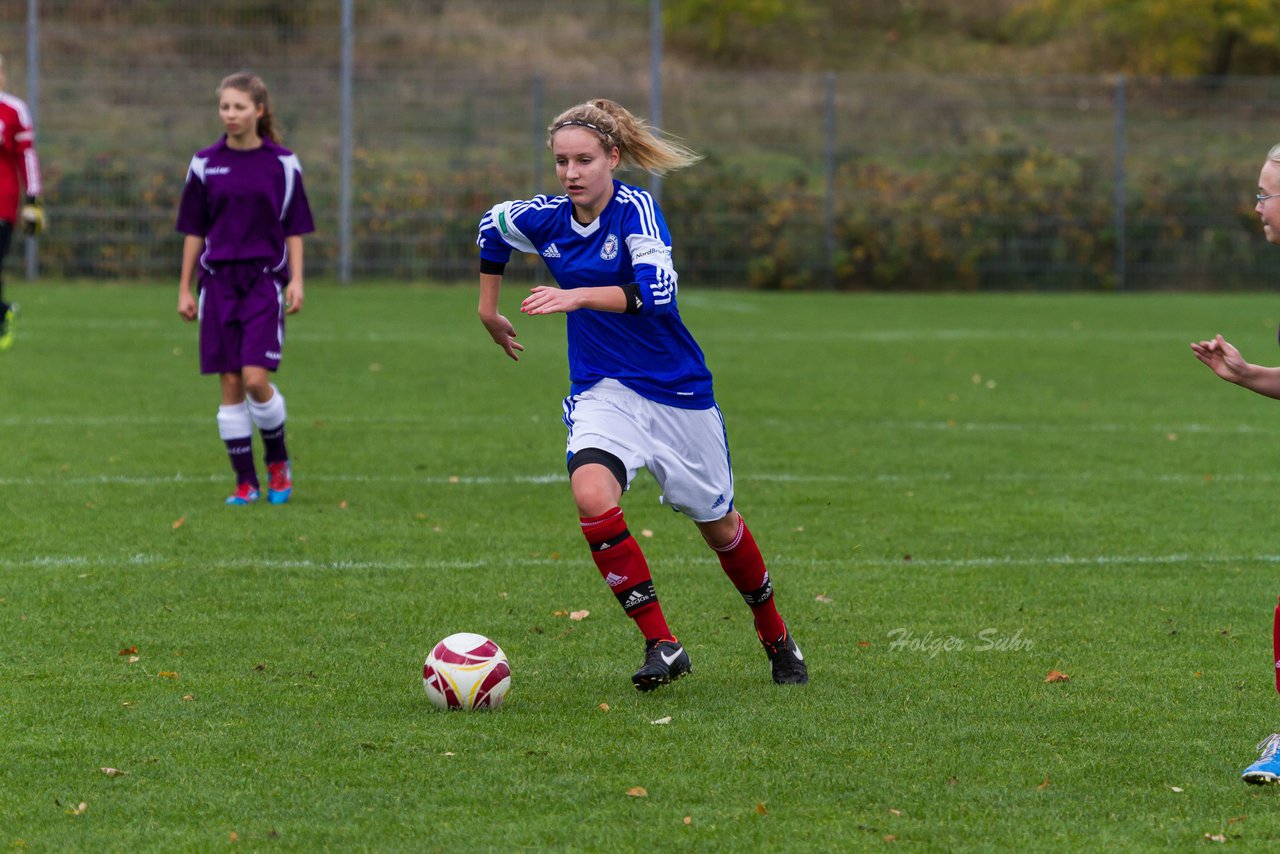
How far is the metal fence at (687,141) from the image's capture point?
2541 centimetres

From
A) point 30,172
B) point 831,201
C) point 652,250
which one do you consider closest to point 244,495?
point 652,250

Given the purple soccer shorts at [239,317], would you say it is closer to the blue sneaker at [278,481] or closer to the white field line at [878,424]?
the blue sneaker at [278,481]

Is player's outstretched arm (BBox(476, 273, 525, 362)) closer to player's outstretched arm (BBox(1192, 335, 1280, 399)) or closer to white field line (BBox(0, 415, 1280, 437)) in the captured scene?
player's outstretched arm (BBox(1192, 335, 1280, 399))

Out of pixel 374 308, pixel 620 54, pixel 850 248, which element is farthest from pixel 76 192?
pixel 850 248

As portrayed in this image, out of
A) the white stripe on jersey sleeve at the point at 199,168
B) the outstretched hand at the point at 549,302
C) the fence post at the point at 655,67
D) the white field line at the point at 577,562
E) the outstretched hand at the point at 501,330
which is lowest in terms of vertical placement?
the white field line at the point at 577,562

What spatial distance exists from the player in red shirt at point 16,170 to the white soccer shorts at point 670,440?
10.3m

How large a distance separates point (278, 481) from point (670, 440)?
13.3ft

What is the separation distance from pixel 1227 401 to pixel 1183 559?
6521 mm

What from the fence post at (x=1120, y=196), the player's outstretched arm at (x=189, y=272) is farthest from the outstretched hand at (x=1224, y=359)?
the fence post at (x=1120, y=196)

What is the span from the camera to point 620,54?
27.6m

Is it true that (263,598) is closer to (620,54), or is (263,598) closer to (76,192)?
(76,192)

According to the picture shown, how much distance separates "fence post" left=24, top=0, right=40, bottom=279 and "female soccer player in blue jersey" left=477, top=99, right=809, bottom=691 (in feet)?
68.5

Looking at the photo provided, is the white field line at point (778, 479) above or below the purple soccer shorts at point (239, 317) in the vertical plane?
below

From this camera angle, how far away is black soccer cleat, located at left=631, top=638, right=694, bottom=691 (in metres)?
5.39
